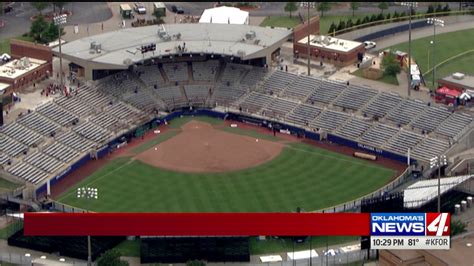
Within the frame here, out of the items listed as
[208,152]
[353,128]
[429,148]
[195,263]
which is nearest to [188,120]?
[208,152]

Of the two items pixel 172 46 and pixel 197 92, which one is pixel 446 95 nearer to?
pixel 197 92

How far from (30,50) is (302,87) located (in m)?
43.0

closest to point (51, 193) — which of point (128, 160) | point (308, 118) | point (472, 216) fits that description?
point (128, 160)

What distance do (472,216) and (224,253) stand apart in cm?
3194

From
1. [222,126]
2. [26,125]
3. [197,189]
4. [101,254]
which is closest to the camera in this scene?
[101,254]

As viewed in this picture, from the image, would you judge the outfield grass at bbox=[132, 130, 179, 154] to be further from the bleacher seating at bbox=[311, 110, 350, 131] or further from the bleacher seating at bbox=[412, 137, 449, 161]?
the bleacher seating at bbox=[412, 137, 449, 161]

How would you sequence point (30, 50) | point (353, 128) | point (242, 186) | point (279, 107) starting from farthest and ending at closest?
point (30, 50) < point (279, 107) < point (353, 128) < point (242, 186)

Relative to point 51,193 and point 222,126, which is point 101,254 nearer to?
point 51,193

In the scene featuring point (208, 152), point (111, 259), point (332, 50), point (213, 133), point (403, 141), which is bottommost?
point (111, 259)

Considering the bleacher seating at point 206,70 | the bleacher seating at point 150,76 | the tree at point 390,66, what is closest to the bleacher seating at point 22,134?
the bleacher seating at point 150,76

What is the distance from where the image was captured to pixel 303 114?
181 meters

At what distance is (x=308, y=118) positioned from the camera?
180250mm

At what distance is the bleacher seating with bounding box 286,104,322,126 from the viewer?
180 meters

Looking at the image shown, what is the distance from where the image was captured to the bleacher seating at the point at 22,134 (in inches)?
6587
